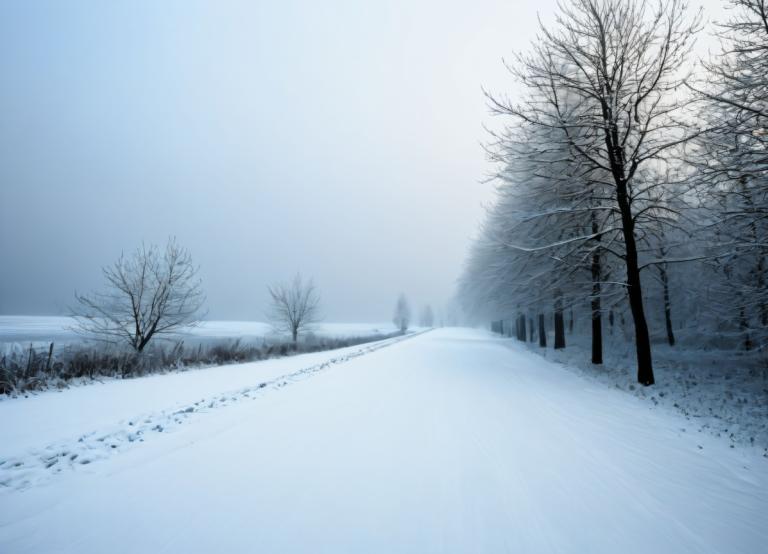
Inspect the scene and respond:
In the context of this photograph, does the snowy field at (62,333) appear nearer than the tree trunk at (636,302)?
No

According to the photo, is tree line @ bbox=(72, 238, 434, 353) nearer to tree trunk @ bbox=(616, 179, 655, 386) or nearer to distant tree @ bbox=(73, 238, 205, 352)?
distant tree @ bbox=(73, 238, 205, 352)

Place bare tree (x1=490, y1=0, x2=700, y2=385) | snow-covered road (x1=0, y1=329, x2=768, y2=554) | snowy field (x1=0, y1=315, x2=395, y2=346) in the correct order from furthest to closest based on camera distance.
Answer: snowy field (x1=0, y1=315, x2=395, y2=346) < bare tree (x1=490, y1=0, x2=700, y2=385) < snow-covered road (x1=0, y1=329, x2=768, y2=554)

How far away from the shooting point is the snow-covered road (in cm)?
258

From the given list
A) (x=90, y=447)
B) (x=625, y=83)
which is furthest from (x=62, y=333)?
(x=625, y=83)

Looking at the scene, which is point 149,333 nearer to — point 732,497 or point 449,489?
point 449,489

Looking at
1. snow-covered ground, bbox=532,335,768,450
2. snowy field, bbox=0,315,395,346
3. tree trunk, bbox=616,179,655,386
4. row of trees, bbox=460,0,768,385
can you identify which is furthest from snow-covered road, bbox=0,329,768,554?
snowy field, bbox=0,315,395,346

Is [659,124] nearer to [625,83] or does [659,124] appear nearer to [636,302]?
[625,83]

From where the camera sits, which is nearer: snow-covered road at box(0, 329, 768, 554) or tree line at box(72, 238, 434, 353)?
snow-covered road at box(0, 329, 768, 554)

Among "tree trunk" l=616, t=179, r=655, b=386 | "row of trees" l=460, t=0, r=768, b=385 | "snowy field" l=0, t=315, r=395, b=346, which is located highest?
"row of trees" l=460, t=0, r=768, b=385

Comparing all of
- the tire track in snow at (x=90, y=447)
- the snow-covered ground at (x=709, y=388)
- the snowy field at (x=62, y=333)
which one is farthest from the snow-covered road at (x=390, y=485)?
the snowy field at (x=62, y=333)

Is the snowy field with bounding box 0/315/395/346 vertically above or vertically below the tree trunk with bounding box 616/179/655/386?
below

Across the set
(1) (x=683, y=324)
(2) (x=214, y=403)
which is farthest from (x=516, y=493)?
(1) (x=683, y=324)

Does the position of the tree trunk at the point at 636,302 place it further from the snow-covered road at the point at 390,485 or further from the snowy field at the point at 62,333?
the snowy field at the point at 62,333

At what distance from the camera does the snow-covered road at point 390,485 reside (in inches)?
102
